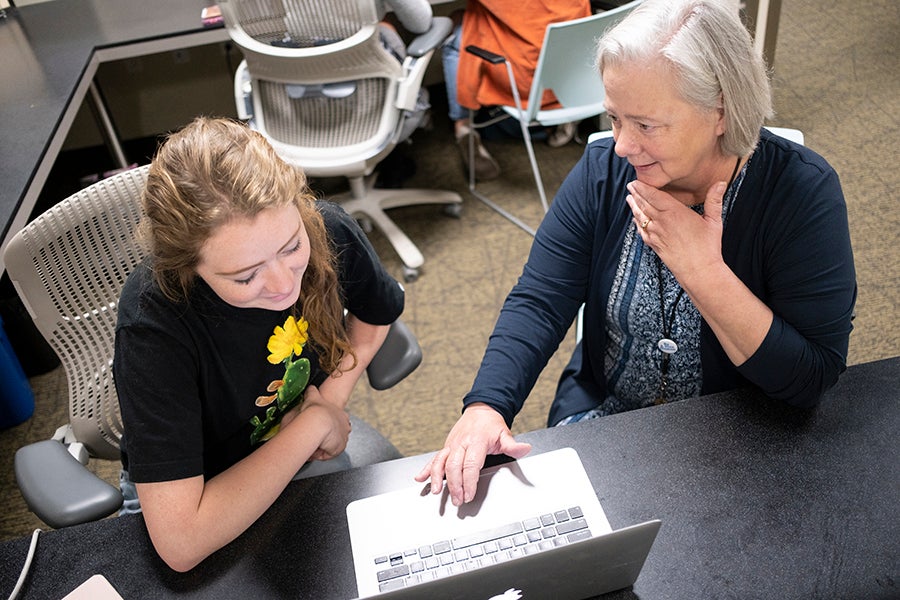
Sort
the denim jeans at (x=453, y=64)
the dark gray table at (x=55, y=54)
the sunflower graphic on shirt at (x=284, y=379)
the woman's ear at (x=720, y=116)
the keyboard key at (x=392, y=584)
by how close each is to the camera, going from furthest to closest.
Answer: the denim jeans at (x=453, y=64), the dark gray table at (x=55, y=54), the sunflower graphic on shirt at (x=284, y=379), the woman's ear at (x=720, y=116), the keyboard key at (x=392, y=584)

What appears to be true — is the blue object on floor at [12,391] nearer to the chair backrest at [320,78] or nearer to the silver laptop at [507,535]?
the chair backrest at [320,78]

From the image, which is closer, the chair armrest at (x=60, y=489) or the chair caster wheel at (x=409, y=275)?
the chair armrest at (x=60, y=489)

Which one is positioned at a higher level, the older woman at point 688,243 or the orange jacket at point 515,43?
the older woman at point 688,243

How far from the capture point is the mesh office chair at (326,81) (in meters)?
2.27

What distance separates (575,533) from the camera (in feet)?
3.18

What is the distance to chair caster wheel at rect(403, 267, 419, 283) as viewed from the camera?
2.66 metres

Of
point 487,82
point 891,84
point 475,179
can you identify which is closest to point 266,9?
point 487,82

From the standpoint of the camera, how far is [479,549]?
954mm

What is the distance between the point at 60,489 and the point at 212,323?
34 cm

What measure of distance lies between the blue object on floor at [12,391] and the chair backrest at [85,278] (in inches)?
38.5

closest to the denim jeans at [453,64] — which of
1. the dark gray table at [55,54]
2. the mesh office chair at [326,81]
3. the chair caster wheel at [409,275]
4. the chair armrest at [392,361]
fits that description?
the mesh office chair at [326,81]

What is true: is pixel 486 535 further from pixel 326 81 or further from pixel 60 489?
pixel 326 81

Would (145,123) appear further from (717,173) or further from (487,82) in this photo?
(717,173)

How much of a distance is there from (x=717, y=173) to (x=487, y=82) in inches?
66.0
